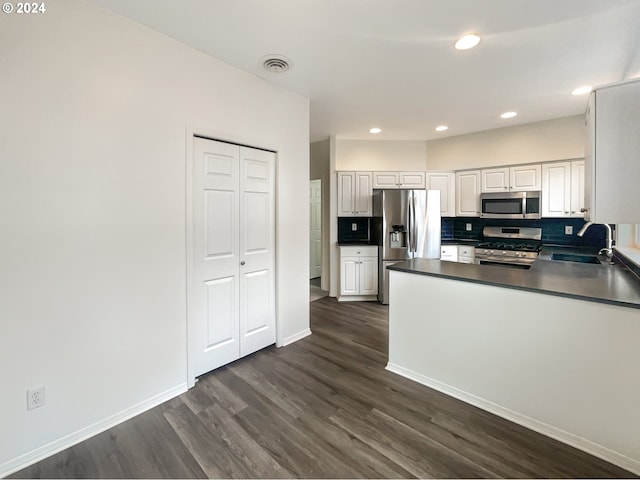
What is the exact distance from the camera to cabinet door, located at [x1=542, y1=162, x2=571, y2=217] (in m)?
3.80

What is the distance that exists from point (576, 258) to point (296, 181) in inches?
131

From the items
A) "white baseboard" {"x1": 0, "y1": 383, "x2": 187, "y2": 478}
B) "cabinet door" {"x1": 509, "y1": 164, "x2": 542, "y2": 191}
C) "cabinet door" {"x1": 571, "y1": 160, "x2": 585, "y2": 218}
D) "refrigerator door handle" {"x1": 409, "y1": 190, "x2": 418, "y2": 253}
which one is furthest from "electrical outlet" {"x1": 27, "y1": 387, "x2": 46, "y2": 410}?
"cabinet door" {"x1": 571, "y1": 160, "x2": 585, "y2": 218}

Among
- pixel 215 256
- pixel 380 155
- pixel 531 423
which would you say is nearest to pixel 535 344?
pixel 531 423

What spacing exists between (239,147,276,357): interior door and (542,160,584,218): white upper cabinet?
376cm

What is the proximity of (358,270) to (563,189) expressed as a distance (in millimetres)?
2996


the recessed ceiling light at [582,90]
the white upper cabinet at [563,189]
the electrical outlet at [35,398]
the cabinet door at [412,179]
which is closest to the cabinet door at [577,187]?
the white upper cabinet at [563,189]

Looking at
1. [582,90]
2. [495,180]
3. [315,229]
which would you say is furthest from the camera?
[315,229]

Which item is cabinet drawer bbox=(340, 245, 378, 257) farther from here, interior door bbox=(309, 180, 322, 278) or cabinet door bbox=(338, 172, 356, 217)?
interior door bbox=(309, 180, 322, 278)

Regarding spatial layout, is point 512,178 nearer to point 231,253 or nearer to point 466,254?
point 466,254

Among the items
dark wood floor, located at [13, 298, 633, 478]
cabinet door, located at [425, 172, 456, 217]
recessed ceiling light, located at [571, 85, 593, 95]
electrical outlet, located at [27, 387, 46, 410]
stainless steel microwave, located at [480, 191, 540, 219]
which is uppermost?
recessed ceiling light, located at [571, 85, 593, 95]

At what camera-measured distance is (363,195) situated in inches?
187

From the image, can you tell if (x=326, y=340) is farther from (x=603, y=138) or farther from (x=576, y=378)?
(x=603, y=138)

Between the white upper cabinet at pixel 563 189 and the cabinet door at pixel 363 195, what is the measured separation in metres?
2.41

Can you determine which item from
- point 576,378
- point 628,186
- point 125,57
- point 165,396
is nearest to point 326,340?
point 165,396
